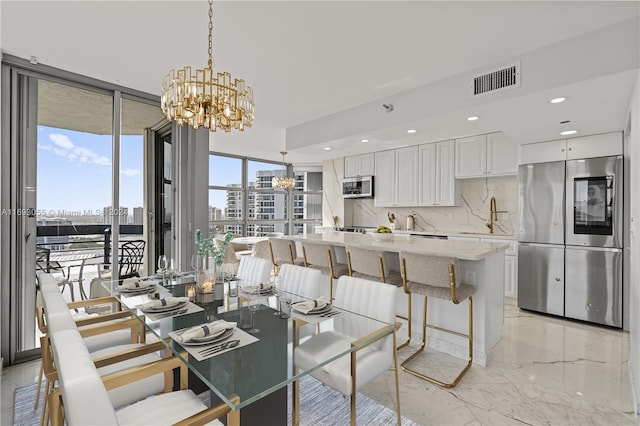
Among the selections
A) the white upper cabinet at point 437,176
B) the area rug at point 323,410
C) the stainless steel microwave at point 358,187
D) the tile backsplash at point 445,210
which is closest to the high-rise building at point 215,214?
the tile backsplash at point 445,210

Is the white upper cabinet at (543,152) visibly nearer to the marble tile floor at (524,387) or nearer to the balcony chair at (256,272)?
the marble tile floor at (524,387)

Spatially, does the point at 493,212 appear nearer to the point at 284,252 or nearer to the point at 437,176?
the point at 437,176

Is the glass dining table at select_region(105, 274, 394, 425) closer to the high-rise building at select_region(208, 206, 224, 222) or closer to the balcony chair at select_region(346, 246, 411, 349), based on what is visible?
the balcony chair at select_region(346, 246, 411, 349)

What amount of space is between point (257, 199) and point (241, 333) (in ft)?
19.6

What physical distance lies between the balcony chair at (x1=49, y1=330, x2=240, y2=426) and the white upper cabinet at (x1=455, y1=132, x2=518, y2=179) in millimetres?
4534

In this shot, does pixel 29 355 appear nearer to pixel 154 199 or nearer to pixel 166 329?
pixel 154 199

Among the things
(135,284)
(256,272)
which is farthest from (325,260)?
(135,284)

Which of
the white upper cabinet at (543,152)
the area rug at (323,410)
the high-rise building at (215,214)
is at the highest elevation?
the white upper cabinet at (543,152)

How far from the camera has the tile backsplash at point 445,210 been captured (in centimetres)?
477

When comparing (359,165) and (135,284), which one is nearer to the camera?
(135,284)

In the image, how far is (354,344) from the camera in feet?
4.98

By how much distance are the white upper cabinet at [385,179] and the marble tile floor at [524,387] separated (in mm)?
3133

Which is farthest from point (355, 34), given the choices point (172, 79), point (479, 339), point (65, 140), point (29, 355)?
point (29, 355)

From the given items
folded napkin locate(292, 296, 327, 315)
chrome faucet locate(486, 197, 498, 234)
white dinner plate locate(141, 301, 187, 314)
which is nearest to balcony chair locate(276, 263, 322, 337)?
folded napkin locate(292, 296, 327, 315)
